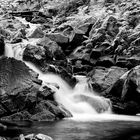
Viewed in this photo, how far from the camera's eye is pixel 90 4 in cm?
5900

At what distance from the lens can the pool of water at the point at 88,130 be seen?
66.4 feet

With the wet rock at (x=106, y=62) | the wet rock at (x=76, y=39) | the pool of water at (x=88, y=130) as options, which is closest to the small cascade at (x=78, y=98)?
the pool of water at (x=88, y=130)

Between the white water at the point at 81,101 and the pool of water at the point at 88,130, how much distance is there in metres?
2.38

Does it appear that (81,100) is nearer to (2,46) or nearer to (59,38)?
(2,46)

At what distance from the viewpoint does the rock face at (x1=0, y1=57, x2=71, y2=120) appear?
85.8ft

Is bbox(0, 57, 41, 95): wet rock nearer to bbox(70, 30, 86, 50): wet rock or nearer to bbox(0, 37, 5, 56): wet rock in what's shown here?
bbox(0, 37, 5, 56): wet rock

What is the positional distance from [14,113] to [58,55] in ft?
47.0

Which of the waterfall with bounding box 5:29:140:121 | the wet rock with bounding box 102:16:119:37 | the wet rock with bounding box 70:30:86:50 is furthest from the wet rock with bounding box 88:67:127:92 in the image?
the wet rock with bounding box 102:16:119:37

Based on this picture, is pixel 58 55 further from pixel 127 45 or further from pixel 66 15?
Result: pixel 66 15

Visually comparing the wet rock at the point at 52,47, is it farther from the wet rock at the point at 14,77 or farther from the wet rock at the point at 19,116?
the wet rock at the point at 19,116

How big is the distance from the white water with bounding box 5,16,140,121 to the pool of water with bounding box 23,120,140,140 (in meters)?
2.38

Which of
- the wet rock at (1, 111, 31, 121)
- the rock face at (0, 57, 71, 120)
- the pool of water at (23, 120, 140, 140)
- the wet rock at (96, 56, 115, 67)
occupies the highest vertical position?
the wet rock at (96, 56, 115, 67)

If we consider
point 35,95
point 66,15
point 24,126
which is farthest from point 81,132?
point 66,15

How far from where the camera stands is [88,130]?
22312 mm
